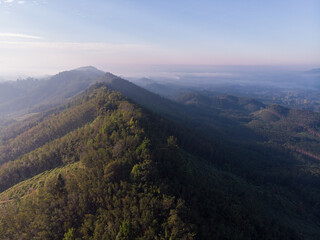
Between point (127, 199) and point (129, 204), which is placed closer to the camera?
point (129, 204)

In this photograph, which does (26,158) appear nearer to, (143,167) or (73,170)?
(73,170)

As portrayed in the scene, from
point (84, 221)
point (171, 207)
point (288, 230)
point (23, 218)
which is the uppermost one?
point (171, 207)

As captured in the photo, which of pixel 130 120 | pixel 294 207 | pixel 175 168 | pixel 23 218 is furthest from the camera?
pixel 294 207

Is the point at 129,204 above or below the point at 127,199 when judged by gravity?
below

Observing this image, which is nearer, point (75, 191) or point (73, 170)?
point (75, 191)

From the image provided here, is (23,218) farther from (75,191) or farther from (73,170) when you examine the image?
(73,170)

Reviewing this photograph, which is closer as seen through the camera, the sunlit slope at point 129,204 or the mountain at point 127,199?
the sunlit slope at point 129,204

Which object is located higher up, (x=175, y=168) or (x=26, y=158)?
(x=175, y=168)

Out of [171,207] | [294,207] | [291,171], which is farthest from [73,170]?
[291,171]

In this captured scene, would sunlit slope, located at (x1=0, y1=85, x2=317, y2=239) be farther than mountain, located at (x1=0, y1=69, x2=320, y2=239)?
No

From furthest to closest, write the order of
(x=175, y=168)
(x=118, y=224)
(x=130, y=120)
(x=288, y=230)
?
(x=130, y=120)
(x=288, y=230)
(x=175, y=168)
(x=118, y=224)
